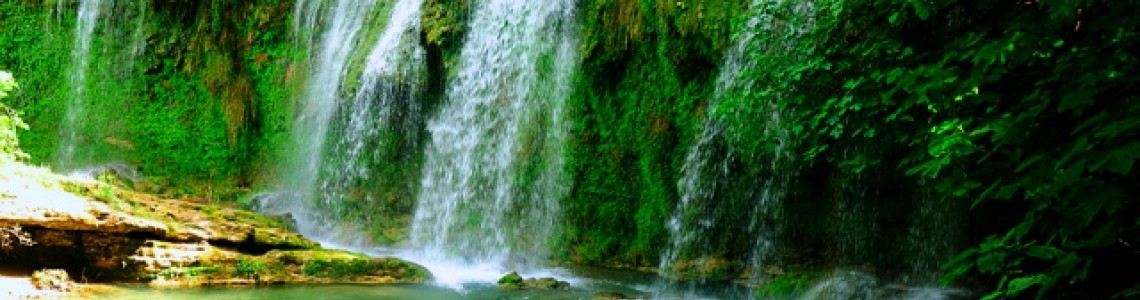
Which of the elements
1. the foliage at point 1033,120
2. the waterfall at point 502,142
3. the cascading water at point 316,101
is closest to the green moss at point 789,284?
the foliage at point 1033,120

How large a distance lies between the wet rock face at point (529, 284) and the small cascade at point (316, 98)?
489 centimetres

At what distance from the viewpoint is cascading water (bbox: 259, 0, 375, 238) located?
41.7ft

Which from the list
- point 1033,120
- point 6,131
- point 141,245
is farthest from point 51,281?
point 1033,120

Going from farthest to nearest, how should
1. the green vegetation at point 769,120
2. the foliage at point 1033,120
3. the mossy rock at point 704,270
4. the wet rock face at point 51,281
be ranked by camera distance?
the mossy rock at point 704,270
the wet rock face at point 51,281
the green vegetation at point 769,120
the foliage at point 1033,120

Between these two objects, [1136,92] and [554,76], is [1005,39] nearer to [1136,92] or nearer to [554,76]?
[1136,92]

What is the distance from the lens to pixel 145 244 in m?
7.48

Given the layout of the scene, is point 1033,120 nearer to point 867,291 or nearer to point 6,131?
point 867,291

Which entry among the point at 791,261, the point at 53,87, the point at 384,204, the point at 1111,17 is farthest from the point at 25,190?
the point at 53,87

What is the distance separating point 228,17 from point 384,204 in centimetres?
513

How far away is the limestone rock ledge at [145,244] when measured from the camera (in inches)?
274

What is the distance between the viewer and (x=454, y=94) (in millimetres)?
11469

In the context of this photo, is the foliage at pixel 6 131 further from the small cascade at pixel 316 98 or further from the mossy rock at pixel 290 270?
the small cascade at pixel 316 98

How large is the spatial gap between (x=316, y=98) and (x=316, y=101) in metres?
0.05

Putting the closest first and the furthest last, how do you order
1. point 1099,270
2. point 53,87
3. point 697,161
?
1. point 1099,270
2. point 697,161
3. point 53,87
